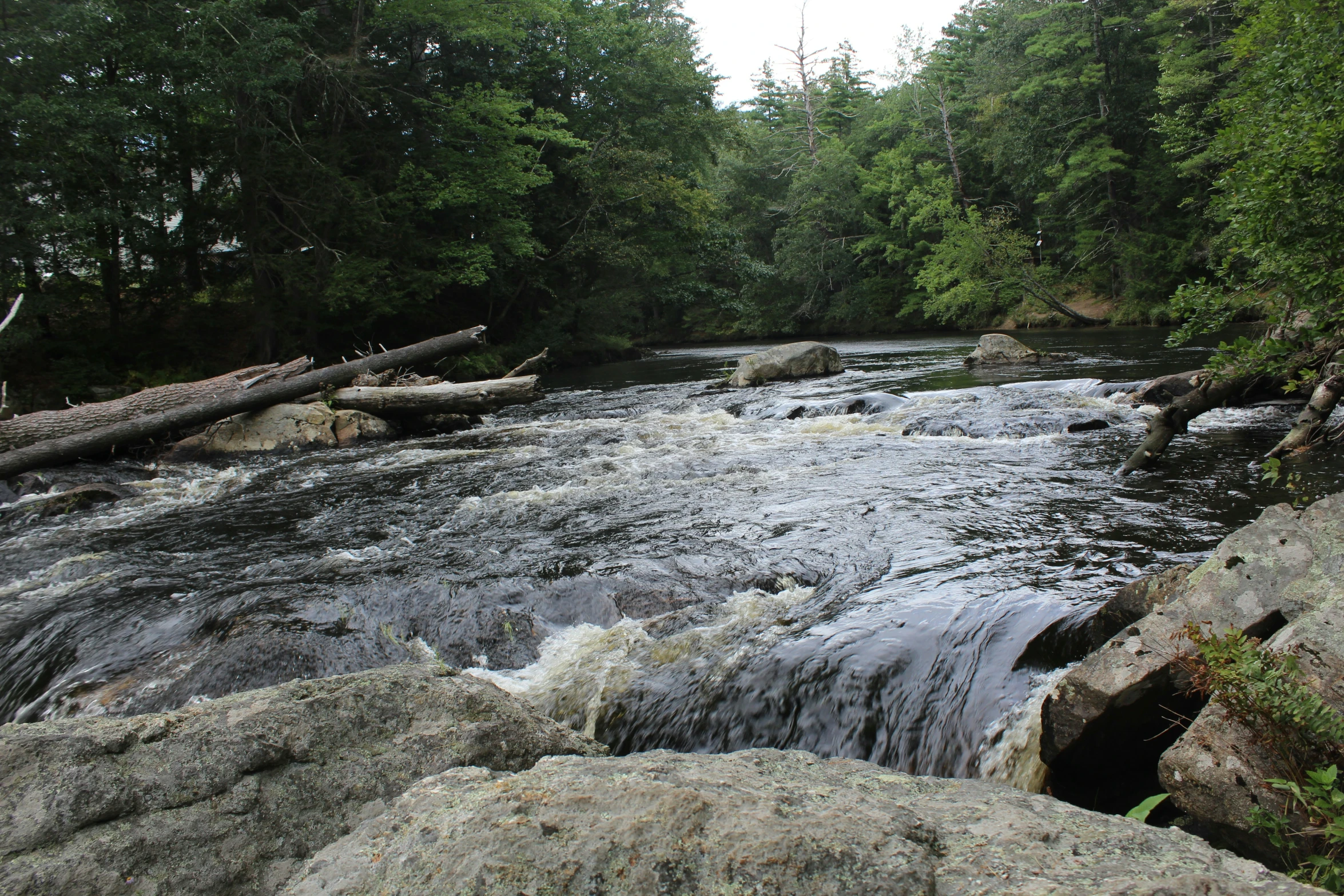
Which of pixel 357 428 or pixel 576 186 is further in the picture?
pixel 576 186

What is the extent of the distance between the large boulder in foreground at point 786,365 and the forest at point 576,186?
310 inches

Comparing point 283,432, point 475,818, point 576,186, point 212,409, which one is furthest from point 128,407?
point 576,186

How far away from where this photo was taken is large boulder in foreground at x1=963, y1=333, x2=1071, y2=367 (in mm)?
16359

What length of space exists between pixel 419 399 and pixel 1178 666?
457 inches

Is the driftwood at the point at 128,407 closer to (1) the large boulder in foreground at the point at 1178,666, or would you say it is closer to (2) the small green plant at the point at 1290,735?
(1) the large boulder in foreground at the point at 1178,666

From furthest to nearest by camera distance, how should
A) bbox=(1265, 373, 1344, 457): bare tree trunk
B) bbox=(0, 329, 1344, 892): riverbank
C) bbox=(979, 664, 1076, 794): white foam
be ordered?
bbox=(1265, 373, 1344, 457): bare tree trunk → bbox=(0, 329, 1344, 892): riverbank → bbox=(979, 664, 1076, 794): white foam

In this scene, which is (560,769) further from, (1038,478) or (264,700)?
(1038,478)

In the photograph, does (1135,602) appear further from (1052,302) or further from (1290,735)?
(1052,302)

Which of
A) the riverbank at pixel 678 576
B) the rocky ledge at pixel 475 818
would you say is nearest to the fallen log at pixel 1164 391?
the riverbank at pixel 678 576

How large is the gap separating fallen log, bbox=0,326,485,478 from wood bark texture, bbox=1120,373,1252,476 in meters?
10.4

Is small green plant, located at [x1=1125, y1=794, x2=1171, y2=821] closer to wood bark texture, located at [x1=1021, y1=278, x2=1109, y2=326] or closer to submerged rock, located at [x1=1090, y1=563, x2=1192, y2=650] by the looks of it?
submerged rock, located at [x1=1090, y1=563, x2=1192, y2=650]

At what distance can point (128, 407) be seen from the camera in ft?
34.1

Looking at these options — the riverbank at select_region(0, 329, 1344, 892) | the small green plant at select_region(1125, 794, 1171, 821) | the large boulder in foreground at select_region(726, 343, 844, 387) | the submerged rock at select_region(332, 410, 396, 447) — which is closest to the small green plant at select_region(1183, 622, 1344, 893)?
the small green plant at select_region(1125, 794, 1171, 821)

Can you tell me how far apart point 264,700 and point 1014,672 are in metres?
3.05
